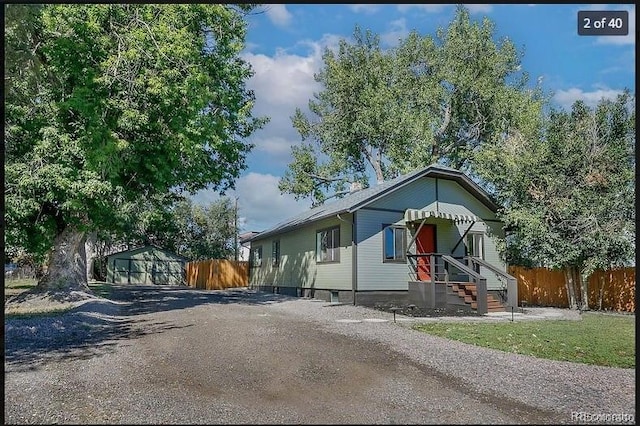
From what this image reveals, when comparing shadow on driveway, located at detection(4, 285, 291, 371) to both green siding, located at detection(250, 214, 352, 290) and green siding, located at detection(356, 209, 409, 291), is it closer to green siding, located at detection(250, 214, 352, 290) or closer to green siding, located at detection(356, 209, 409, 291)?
green siding, located at detection(250, 214, 352, 290)

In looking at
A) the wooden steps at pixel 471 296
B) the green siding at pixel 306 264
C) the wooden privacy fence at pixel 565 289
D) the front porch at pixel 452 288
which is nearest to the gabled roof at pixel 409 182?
the green siding at pixel 306 264

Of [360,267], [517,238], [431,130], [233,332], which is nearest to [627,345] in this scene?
[233,332]

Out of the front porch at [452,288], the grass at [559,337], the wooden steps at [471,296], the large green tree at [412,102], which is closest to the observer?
the grass at [559,337]

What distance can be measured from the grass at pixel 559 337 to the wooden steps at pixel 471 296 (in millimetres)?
2197

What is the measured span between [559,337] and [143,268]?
29523 millimetres

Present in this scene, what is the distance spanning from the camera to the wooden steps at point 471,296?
11.4m

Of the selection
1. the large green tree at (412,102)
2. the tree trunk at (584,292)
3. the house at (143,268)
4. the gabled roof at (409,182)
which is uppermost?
the large green tree at (412,102)

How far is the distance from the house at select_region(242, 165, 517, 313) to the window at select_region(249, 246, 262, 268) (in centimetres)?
587

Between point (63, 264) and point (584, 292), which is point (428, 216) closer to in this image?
point (584, 292)

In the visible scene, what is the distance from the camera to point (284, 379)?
411 centimetres

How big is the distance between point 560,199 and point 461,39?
382 inches

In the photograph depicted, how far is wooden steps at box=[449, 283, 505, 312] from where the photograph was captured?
37.3 ft

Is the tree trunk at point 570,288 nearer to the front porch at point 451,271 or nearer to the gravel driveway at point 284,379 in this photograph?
the front porch at point 451,271

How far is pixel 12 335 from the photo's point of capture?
6766 millimetres
